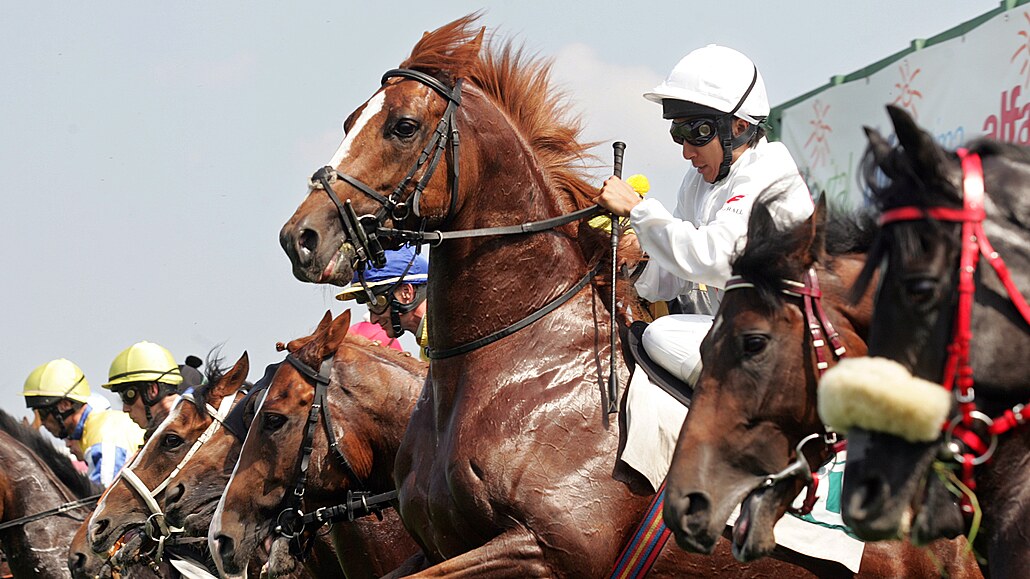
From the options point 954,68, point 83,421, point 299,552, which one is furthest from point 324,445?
point 83,421

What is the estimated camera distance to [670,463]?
4891 mm

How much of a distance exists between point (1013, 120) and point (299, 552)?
5046mm

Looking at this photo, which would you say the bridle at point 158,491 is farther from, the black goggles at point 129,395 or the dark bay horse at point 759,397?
the dark bay horse at point 759,397

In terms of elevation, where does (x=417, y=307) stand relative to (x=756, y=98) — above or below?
below

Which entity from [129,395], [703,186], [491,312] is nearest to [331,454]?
[491,312]

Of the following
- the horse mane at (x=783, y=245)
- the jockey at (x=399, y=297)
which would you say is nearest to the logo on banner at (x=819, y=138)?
the jockey at (x=399, y=297)

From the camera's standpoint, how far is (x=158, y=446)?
8.25 metres

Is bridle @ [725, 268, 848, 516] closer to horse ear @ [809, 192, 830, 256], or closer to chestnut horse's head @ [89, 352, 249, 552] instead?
horse ear @ [809, 192, 830, 256]

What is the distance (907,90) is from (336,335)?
4.93 metres

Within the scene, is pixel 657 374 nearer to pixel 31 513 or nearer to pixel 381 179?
pixel 381 179

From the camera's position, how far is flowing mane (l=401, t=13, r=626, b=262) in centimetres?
593

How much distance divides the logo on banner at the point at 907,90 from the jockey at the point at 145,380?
578cm

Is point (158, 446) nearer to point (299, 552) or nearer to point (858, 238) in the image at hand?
point (299, 552)

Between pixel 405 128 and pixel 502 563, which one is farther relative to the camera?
pixel 405 128
